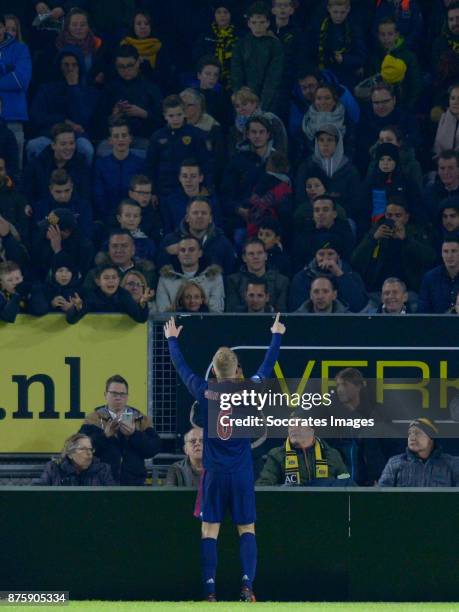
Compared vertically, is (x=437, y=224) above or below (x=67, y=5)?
below

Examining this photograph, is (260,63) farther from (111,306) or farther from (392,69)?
(111,306)

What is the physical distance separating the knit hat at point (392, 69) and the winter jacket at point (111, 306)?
5.29 metres

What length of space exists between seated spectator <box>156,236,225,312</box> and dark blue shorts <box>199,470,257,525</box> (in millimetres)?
3146

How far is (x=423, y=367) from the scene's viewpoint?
14914mm

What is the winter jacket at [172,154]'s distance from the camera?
1820 centimetres

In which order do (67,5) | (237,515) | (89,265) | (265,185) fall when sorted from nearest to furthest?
(237,515)
(89,265)
(265,185)
(67,5)

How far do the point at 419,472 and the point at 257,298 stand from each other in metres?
2.47

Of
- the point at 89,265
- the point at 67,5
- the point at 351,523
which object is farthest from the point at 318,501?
the point at 67,5

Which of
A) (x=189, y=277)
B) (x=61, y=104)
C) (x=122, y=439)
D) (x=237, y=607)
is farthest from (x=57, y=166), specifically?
(x=237, y=607)

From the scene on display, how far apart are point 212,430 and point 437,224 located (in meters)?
5.40

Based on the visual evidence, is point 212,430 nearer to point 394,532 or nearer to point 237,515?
point 237,515

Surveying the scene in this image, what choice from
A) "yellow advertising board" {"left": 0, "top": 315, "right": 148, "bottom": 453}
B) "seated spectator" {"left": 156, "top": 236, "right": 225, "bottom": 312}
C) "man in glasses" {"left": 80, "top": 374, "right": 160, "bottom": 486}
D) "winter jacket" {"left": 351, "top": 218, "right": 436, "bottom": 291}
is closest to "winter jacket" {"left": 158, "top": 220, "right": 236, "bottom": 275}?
"seated spectator" {"left": 156, "top": 236, "right": 225, "bottom": 312}

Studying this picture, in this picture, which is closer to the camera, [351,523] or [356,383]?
[351,523]

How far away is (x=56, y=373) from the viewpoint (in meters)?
15.1
